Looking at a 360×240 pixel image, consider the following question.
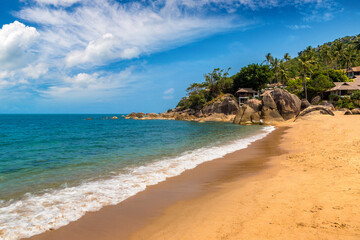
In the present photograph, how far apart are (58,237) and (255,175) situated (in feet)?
23.1

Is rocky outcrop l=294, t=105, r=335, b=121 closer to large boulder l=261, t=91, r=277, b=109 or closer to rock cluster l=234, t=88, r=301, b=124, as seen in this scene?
rock cluster l=234, t=88, r=301, b=124

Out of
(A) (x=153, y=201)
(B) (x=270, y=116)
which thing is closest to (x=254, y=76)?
(B) (x=270, y=116)

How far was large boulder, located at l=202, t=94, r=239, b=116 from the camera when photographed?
64125 millimetres

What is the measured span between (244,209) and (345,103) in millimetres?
52098

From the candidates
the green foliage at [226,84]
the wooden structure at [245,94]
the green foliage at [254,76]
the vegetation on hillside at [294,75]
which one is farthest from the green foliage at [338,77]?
the green foliage at [226,84]

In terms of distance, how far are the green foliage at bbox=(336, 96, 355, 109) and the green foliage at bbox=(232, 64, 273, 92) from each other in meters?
23.0

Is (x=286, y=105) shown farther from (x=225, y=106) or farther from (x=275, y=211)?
(x=275, y=211)

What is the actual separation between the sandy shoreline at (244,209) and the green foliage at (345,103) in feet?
147

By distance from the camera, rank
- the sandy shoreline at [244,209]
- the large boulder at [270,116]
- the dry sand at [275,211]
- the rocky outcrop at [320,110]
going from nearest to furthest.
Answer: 1. the dry sand at [275,211]
2. the sandy shoreline at [244,209]
3. the rocky outcrop at [320,110]
4. the large boulder at [270,116]

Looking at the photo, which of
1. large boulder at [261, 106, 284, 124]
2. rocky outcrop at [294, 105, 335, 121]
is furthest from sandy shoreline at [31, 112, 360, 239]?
large boulder at [261, 106, 284, 124]

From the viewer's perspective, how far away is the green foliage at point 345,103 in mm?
42525

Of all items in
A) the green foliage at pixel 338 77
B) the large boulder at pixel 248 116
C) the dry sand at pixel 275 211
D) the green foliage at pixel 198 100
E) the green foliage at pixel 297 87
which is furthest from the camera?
the green foliage at pixel 198 100

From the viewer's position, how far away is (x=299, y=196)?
5367 millimetres

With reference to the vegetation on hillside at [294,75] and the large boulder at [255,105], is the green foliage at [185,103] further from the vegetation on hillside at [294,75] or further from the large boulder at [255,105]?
the large boulder at [255,105]
